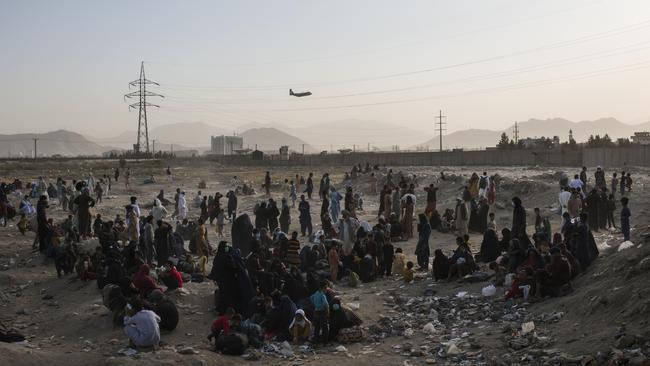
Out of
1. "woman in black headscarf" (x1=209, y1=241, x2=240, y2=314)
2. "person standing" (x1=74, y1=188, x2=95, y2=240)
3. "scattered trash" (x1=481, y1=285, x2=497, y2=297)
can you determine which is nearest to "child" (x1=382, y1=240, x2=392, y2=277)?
"scattered trash" (x1=481, y1=285, x2=497, y2=297)

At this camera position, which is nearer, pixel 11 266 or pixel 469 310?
pixel 469 310

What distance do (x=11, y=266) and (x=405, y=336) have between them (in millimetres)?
10963

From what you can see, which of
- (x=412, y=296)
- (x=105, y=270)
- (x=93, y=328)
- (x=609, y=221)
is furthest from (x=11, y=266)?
(x=609, y=221)

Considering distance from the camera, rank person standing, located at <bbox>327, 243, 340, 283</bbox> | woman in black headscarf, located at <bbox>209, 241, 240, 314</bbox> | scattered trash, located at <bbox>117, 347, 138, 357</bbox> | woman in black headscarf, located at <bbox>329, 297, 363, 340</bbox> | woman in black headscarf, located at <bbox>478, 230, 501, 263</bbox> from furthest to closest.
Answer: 1. woman in black headscarf, located at <bbox>478, 230, 501, 263</bbox>
2. person standing, located at <bbox>327, 243, 340, 283</bbox>
3. woman in black headscarf, located at <bbox>209, 241, 240, 314</bbox>
4. woman in black headscarf, located at <bbox>329, 297, 363, 340</bbox>
5. scattered trash, located at <bbox>117, 347, 138, 357</bbox>

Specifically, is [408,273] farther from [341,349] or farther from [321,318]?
[341,349]

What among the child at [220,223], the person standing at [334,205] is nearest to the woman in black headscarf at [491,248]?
the person standing at [334,205]

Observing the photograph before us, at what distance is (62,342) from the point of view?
35.9 feet

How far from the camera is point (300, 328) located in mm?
10461

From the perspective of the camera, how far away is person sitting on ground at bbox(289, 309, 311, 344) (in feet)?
34.1

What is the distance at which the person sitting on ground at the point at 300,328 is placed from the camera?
34.1ft

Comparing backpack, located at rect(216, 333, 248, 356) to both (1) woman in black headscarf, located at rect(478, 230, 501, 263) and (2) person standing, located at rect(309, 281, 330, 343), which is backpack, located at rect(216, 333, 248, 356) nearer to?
(2) person standing, located at rect(309, 281, 330, 343)

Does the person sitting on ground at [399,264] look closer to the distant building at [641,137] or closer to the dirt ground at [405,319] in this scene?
the dirt ground at [405,319]

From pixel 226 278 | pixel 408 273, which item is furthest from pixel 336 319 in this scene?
pixel 408 273

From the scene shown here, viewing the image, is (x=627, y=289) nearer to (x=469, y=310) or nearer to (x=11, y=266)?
(x=469, y=310)
